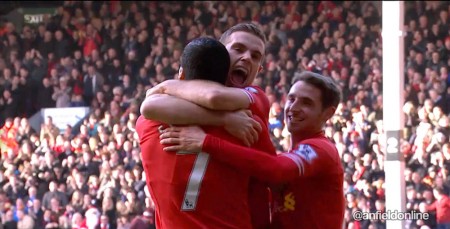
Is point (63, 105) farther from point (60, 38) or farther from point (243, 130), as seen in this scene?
point (243, 130)

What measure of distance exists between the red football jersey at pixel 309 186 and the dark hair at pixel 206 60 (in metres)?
0.32

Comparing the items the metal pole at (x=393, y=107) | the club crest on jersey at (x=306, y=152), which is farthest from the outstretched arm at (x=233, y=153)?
the metal pole at (x=393, y=107)

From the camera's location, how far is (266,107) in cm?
350

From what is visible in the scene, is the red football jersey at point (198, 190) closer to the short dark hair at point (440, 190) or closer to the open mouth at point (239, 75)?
the open mouth at point (239, 75)

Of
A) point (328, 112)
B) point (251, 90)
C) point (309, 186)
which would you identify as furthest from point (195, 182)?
point (328, 112)

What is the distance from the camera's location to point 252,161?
333cm

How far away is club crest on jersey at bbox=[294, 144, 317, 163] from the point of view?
11.5ft

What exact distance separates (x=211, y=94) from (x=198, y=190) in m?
0.32

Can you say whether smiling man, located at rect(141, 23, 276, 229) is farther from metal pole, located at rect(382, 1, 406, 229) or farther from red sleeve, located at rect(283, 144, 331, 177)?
metal pole, located at rect(382, 1, 406, 229)

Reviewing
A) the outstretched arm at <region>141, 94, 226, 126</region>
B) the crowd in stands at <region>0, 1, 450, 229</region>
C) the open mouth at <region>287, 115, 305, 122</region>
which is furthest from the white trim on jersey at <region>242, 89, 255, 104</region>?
the crowd in stands at <region>0, 1, 450, 229</region>

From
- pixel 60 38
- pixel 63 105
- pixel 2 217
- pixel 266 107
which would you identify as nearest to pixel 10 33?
pixel 60 38

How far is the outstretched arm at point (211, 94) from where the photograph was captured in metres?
3.28

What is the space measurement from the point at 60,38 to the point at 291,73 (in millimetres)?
4367

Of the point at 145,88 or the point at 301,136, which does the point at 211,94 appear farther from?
the point at 145,88
